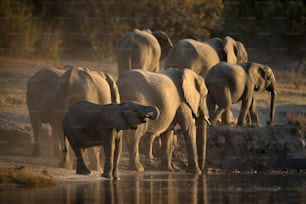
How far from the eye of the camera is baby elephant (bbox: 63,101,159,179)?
66.4 feet

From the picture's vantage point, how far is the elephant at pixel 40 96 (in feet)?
75.7

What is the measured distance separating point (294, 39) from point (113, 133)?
1897 centimetres

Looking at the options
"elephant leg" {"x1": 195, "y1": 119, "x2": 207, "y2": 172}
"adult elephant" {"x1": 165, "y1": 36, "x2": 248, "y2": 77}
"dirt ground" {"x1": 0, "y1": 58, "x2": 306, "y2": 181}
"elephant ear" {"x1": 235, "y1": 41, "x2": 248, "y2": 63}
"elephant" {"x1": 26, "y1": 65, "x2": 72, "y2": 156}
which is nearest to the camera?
"dirt ground" {"x1": 0, "y1": 58, "x2": 306, "y2": 181}

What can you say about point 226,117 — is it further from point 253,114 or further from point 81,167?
point 81,167

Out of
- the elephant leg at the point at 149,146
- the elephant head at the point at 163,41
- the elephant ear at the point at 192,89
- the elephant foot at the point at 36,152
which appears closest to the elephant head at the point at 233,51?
the elephant head at the point at 163,41

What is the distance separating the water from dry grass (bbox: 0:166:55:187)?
0.16 metres

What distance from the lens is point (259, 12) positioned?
127ft

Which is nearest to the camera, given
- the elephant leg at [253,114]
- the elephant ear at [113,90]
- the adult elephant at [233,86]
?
the elephant ear at [113,90]

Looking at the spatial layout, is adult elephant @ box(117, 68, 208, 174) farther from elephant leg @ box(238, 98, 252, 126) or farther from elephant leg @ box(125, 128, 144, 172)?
elephant leg @ box(238, 98, 252, 126)

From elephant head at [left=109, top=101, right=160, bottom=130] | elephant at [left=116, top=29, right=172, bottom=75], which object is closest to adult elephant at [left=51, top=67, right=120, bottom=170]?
elephant head at [left=109, top=101, right=160, bottom=130]

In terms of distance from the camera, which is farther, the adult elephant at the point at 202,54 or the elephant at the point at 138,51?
the adult elephant at the point at 202,54

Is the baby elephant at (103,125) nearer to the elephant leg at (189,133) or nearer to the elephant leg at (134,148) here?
the elephant leg at (134,148)

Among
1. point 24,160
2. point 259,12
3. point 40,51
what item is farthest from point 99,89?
point 259,12

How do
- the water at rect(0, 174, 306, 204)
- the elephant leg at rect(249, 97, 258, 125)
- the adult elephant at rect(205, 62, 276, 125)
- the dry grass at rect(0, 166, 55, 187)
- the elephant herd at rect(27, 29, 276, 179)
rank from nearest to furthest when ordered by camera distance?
the water at rect(0, 174, 306, 204) < the dry grass at rect(0, 166, 55, 187) < the elephant herd at rect(27, 29, 276, 179) < the adult elephant at rect(205, 62, 276, 125) < the elephant leg at rect(249, 97, 258, 125)
